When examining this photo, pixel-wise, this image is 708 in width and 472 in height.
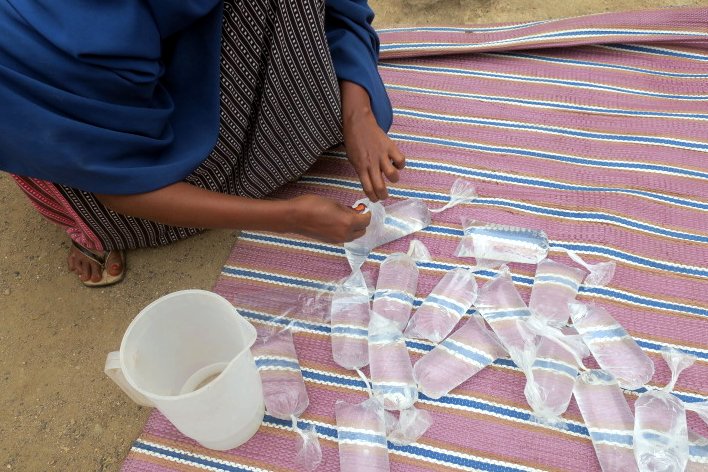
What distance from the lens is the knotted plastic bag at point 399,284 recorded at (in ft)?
4.28

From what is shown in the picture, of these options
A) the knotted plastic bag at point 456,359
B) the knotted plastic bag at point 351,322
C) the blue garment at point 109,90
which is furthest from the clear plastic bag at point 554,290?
the blue garment at point 109,90

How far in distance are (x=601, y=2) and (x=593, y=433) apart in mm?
1767

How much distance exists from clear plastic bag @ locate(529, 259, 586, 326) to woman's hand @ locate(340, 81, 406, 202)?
0.40 meters

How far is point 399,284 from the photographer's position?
135cm

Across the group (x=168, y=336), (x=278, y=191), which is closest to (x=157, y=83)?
(x=168, y=336)

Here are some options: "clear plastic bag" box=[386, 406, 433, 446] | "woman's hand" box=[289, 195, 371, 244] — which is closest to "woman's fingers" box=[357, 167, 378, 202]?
"woman's hand" box=[289, 195, 371, 244]

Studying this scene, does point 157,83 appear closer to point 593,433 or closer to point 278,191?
point 278,191

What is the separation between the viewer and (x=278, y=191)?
158cm

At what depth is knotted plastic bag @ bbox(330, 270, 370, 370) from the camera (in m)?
1.26

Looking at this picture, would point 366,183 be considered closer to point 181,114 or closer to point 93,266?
point 181,114

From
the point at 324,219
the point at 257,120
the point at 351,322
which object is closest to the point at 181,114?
the point at 257,120

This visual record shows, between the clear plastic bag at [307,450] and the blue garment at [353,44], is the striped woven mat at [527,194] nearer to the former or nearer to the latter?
the clear plastic bag at [307,450]

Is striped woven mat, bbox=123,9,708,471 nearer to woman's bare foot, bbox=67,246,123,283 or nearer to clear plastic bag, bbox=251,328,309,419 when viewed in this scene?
clear plastic bag, bbox=251,328,309,419

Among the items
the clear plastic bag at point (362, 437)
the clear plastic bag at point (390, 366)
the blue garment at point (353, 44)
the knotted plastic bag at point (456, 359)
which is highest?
the blue garment at point (353, 44)
